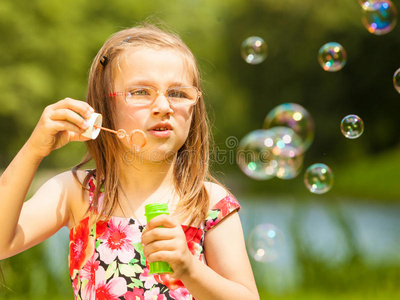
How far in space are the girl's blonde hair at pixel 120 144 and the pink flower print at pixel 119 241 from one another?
7cm

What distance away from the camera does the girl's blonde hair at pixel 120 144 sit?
5.48ft

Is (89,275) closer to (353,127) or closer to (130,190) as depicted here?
(130,190)

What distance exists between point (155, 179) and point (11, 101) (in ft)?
25.3

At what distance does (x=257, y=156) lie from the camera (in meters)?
2.74

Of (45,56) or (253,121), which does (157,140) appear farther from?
(253,121)

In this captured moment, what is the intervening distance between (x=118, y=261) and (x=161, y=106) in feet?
1.39

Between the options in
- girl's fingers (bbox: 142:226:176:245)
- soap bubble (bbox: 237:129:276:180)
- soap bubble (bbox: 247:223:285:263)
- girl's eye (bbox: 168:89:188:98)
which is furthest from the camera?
soap bubble (bbox: 237:129:276:180)

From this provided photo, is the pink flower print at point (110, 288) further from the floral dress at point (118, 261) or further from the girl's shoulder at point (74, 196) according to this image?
the girl's shoulder at point (74, 196)

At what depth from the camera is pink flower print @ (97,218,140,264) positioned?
1565mm

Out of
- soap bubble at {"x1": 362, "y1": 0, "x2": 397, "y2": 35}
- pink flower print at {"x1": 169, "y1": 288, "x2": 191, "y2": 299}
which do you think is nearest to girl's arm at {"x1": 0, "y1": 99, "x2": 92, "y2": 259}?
pink flower print at {"x1": 169, "y1": 288, "x2": 191, "y2": 299}

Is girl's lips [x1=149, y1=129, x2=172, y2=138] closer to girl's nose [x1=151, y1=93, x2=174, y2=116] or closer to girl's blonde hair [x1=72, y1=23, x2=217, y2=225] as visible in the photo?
girl's nose [x1=151, y1=93, x2=174, y2=116]

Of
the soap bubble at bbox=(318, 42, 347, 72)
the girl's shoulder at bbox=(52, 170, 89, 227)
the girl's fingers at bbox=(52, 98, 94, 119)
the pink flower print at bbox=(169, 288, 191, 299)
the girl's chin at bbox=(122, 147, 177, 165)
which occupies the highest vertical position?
the soap bubble at bbox=(318, 42, 347, 72)

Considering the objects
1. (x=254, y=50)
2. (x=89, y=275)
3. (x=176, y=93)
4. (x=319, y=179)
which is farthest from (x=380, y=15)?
(x=89, y=275)

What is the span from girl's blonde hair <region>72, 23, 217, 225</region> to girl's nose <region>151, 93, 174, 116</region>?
17cm
